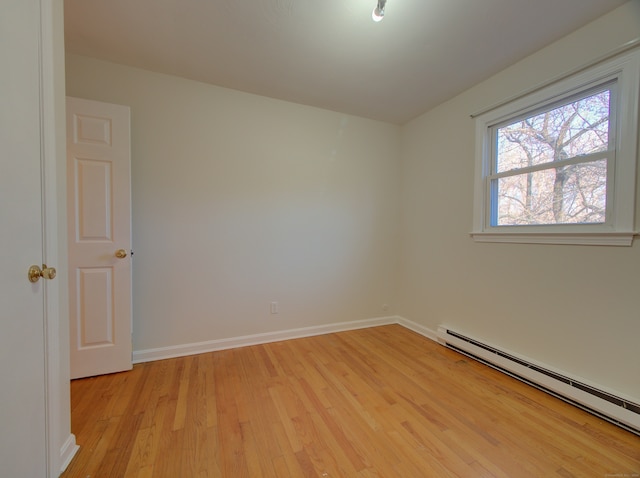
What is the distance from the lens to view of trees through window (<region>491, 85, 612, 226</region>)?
1.65 meters

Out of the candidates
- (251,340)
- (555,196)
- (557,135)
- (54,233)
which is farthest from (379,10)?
(251,340)

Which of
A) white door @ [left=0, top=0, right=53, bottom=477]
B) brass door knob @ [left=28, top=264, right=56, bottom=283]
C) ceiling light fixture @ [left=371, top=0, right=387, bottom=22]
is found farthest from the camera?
ceiling light fixture @ [left=371, top=0, right=387, bottom=22]

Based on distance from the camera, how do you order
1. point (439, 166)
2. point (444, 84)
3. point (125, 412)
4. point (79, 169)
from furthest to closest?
1. point (439, 166)
2. point (444, 84)
3. point (79, 169)
4. point (125, 412)

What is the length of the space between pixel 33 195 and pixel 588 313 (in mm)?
3116

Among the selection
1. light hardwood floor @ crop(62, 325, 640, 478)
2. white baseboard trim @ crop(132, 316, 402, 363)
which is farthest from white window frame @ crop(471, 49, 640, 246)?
white baseboard trim @ crop(132, 316, 402, 363)

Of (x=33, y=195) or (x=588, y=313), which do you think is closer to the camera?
(x=33, y=195)

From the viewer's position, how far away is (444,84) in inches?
91.7

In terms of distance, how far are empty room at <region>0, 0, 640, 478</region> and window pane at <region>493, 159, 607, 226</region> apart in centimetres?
1

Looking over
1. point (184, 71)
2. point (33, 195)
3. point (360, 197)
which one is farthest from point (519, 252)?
point (184, 71)

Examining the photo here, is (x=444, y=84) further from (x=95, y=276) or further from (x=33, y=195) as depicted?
(x=95, y=276)

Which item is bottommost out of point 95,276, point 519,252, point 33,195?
point 95,276

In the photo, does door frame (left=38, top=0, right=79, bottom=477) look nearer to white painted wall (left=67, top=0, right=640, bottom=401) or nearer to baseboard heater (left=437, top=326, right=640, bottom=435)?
white painted wall (left=67, top=0, right=640, bottom=401)

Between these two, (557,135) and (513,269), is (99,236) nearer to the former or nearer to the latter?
(513,269)

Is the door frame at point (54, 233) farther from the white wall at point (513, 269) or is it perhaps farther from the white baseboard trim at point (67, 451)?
the white wall at point (513, 269)
